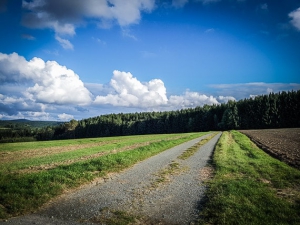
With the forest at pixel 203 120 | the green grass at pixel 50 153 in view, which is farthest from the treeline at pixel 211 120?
the green grass at pixel 50 153

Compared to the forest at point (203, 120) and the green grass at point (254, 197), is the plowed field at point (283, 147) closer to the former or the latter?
the green grass at point (254, 197)

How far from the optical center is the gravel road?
21.8ft

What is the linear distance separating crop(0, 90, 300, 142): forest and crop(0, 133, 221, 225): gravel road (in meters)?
88.4

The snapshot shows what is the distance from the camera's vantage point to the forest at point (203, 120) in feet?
271

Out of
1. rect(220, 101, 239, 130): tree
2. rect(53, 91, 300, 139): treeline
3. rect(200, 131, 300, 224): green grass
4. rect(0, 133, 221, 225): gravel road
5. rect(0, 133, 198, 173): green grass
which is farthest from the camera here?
rect(220, 101, 239, 130): tree

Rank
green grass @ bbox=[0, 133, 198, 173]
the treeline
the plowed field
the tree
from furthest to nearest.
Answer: the tree → the treeline → green grass @ bbox=[0, 133, 198, 173] → the plowed field

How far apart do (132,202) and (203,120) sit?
10514 centimetres

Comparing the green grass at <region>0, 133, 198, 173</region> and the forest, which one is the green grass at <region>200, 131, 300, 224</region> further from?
the forest

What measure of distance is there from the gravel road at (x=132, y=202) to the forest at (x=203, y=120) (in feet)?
290

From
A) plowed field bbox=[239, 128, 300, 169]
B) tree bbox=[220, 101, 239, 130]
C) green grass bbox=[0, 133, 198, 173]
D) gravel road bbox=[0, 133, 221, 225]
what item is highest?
tree bbox=[220, 101, 239, 130]

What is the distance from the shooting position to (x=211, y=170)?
1331cm

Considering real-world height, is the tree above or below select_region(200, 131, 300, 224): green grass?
above

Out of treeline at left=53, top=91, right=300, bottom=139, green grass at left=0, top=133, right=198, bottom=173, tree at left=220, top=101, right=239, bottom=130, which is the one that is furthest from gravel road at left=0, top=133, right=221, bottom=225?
treeline at left=53, top=91, right=300, bottom=139

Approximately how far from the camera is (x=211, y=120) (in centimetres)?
10650
